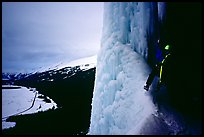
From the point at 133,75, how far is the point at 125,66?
0.34 meters

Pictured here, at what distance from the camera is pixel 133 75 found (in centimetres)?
376

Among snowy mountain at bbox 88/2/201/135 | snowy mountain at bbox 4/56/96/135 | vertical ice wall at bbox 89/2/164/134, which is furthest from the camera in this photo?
snowy mountain at bbox 4/56/96/135

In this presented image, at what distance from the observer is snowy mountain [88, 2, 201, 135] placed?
121 inches

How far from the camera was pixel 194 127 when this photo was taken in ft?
9.36

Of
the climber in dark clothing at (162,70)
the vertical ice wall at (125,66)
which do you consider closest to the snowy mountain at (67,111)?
the vertical ice wall at (125,66)

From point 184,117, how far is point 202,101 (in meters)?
0.37

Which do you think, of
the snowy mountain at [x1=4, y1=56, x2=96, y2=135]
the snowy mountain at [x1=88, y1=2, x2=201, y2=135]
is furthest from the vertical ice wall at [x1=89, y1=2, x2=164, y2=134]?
the snowy mountain at [x1=4, y1=56, x2=96, y2=135]

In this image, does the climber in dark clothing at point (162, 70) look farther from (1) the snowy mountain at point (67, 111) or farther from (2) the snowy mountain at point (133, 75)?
(1) the snowy mountain at point (67, 111)

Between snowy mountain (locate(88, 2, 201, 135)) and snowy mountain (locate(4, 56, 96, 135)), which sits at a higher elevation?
snowy mountain (locate(88, 2, 201, 135))

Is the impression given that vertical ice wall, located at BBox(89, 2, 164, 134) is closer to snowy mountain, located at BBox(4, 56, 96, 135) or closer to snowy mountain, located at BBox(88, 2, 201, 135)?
snowy mountain, located at BBox(88, 2, 201, 135)

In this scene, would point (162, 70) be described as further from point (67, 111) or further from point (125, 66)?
point (67, 111)

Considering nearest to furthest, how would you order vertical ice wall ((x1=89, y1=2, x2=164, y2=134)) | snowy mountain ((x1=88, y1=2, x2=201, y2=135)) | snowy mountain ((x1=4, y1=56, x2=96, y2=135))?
snowy mountain ((x1=88, y1=2, x2=201, y2=135)) < vertical ice wall ((x1=89, y1=2, x2=164, y2=134)) < snowy mountain ((x1=4, y1=56, x2=96, y2=135))

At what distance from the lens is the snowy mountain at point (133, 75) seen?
10.1ft

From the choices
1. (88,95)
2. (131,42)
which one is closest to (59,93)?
(88,95)
